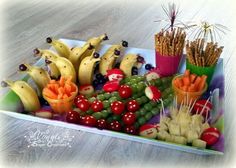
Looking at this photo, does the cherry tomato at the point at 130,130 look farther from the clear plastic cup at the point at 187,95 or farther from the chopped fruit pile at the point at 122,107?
the clear plastic cup at the point at 187,95

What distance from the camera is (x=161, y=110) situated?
1.06 m

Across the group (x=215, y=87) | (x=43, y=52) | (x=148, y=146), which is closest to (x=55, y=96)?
(x=43, y=52)

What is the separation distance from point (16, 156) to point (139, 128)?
0.32 metres

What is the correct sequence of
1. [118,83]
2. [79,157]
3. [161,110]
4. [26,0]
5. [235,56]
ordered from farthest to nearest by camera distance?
[26,0] → [235,56] → [118,83] → [161,110] → [79,157]

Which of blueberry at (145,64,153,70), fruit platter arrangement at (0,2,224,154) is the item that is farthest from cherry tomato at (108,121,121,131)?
blueberry at (145,64,153,70)

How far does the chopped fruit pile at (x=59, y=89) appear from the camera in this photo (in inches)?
41.9

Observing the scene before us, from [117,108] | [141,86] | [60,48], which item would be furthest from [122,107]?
[60,48]

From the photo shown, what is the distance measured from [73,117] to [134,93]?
0.21 metres

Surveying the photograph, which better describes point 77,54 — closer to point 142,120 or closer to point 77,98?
point 77,98

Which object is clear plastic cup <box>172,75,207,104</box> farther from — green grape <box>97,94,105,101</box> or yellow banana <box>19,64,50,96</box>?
yellow banana <box>19,64,50,96</box>

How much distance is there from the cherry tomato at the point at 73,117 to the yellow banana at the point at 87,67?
20 centimetres

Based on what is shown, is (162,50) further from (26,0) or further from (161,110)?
(26,0)

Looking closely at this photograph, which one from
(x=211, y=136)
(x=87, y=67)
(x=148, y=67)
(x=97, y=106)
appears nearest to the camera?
(x=211, y=136)

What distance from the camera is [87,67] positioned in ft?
3.86
